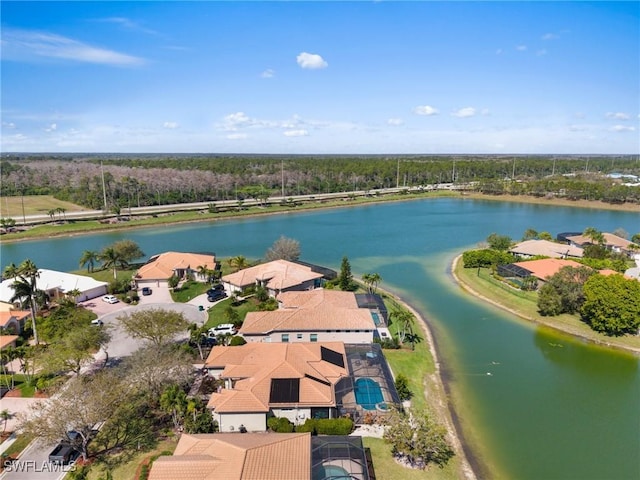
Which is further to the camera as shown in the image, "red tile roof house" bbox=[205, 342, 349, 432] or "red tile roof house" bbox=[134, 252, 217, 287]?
"red tile roof house" bbox=[134, 252, 217, 287]

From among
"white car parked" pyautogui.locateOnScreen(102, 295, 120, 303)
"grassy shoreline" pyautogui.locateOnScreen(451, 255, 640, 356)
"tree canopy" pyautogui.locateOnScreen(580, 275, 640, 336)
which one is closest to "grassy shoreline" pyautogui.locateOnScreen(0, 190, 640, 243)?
"white car parked" pyautogui.locateOnScreen(102, 295, 120, 303)

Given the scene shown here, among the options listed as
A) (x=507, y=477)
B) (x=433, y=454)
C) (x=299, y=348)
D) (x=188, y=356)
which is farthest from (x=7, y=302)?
(x=507, y=477)

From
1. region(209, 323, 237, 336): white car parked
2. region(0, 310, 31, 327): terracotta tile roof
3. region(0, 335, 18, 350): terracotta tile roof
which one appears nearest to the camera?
region(0, 335, 18, 350): terracotta tile roof

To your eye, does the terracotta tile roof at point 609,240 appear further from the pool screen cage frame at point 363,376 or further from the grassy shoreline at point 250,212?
the grassy shoreline at point 250,212

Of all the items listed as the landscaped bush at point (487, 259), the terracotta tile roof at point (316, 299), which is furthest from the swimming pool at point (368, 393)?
the landscaped bush at point (487, 259)

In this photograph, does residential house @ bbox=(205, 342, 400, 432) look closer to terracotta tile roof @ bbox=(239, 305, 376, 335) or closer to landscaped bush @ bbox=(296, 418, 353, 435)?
landscaped bush @ bbox=(296, 418, 353, 435)

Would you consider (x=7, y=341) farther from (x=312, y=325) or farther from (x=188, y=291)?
(x=312, y=325)

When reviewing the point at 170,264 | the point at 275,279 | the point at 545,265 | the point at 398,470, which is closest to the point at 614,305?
the point at 545,265
